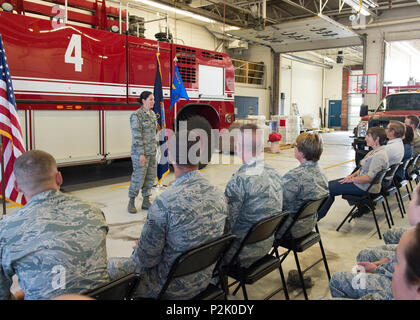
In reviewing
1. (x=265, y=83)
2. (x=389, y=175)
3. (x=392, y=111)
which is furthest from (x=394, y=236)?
(x=265, y=83)

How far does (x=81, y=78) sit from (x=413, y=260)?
6.50 m

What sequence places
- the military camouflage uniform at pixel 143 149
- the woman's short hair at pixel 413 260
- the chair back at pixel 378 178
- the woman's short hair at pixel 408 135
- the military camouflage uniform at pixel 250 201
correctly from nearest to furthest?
the woman's short hair at pixel 413 260 → the military camouflage uniform at pixel 250 201 → the chair back at pixel 378 178 → the military camouflage uniform at pixel 143 149 → the woman's short hair at pixel 408 135

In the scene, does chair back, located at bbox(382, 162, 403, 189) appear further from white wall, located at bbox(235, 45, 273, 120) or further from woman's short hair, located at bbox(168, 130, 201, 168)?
white wall, located at bbox(235, 45, 273, 120)

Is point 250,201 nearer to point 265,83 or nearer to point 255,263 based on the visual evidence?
point 255,263

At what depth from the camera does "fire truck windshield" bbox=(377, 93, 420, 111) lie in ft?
32.1

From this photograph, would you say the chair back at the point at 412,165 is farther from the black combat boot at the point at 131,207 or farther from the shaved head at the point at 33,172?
the shaved head at the point at 33,172

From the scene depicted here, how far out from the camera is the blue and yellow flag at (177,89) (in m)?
7.89

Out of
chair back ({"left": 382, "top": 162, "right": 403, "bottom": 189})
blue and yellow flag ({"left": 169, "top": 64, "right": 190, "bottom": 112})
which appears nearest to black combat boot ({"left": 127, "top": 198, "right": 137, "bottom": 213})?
blue and yellow flag ({"left": 169, "top": 64, "right": 190, "bottom": 112})

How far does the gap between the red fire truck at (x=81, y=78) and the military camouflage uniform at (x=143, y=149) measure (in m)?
1.75

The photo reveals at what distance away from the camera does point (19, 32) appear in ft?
19.1

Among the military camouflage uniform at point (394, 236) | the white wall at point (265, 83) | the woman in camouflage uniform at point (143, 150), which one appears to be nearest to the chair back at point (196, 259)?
the military camouflage uniform at point (394, 236)

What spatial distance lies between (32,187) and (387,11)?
16835 mm

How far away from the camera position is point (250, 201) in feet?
8.91
